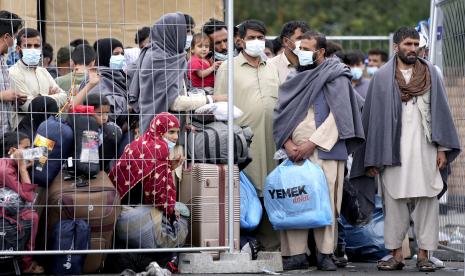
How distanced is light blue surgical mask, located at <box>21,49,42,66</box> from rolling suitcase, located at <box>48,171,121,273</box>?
1117 millimetres

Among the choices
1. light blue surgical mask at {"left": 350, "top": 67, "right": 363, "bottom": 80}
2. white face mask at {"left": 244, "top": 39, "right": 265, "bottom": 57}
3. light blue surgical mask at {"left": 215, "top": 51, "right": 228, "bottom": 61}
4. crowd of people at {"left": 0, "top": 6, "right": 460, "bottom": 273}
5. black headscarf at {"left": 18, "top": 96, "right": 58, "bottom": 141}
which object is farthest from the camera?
light blue surgical mask at {"left": 350, "top": 67, "right": 363, "bottom": 80}

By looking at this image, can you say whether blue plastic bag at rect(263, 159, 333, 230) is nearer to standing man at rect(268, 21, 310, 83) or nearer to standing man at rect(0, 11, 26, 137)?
standing man at rect(268, 21, 310, 83)

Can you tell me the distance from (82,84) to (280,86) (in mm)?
1751

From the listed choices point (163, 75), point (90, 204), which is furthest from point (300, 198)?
point (90, 204)

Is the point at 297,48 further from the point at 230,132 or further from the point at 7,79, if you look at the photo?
the point at 7,79

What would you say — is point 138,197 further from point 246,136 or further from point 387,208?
point 387,208

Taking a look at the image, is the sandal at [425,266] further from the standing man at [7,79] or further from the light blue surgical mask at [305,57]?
the standing man at [7,79]

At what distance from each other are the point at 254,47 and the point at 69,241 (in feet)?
8.70

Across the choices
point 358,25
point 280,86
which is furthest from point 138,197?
point 358,25

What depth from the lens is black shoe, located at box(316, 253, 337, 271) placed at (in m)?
11.7

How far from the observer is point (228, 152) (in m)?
11.3

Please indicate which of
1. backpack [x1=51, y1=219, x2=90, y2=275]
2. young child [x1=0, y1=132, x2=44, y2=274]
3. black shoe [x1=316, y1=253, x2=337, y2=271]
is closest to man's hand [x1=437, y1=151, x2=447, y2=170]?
black shoe [x1=316, y1=253, x2=337, y2=271]

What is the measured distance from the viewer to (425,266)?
11.8m

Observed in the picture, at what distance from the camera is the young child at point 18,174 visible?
425 inches
